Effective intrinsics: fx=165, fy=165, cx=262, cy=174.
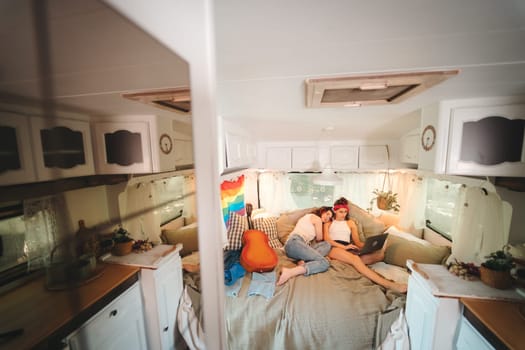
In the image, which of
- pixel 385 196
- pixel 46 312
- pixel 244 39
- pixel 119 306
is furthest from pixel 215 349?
pixel 385 196

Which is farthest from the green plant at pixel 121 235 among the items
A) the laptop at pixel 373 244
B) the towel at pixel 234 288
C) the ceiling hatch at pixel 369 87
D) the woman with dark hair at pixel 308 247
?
the laptop at pixel 373 244

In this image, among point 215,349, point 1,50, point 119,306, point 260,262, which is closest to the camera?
point 1,50

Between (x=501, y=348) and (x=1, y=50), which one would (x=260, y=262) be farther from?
(x=1, y=50)

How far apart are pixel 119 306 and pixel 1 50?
16.6 inches

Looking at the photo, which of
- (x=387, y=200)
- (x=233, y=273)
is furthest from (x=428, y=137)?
(x=233, y=273)

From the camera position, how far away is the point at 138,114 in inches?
13.4

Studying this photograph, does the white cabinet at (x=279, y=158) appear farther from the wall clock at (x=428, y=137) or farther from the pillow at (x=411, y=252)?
the pillow at (x=411, y=252)

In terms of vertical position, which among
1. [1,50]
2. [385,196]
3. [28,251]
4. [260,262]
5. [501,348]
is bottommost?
A: [260,262]

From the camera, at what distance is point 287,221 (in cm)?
269

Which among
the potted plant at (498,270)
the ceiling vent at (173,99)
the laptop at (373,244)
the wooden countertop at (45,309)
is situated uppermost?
the ceiling vent at (173,99)

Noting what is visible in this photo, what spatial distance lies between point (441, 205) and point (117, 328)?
9.25ft

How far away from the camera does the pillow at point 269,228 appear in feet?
8.11

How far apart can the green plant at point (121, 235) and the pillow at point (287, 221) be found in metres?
2.40

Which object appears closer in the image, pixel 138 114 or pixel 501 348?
pixel 138 114
